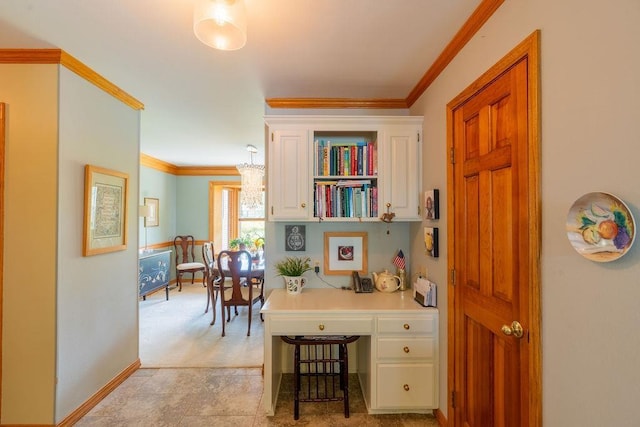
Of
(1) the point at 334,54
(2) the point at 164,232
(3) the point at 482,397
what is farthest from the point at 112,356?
(2) the point at 164,232

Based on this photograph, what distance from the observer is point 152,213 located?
5.43m

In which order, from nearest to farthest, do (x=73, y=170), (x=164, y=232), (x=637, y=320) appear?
(x=637, y=320), (x=73, y=170), (x=164, y=232)

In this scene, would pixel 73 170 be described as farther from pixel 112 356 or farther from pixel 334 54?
pixel 334 54

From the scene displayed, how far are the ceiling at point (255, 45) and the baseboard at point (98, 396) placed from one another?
2468 millimetres

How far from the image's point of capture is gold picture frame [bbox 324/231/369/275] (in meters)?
2.55

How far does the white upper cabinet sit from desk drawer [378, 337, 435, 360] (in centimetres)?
91

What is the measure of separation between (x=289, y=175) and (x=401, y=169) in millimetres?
921

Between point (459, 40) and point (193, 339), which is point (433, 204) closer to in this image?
point (459, 40)

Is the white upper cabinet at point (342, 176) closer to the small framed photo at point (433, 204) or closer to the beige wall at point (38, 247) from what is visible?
the small framed photo at point (433, 204)

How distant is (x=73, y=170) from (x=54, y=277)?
29.3 inches

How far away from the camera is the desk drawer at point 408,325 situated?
1.94 meters

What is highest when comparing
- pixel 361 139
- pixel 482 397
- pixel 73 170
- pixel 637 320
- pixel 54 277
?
pixel 361 139

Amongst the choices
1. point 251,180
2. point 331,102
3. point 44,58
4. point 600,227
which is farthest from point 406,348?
point 251,180

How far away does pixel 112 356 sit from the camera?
232cm
